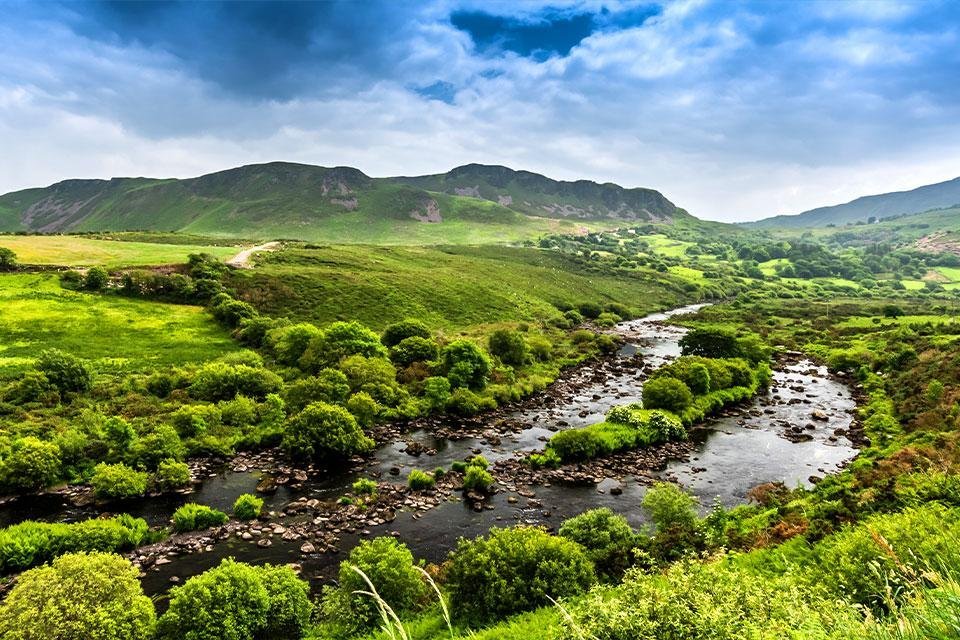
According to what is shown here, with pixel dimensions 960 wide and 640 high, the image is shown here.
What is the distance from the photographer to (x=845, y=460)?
41.8m

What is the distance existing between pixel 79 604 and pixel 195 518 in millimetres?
12932

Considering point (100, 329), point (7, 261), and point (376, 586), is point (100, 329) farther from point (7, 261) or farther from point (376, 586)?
point (376, 586)

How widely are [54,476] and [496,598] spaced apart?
33.4 meters

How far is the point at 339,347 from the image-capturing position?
61.3 meters

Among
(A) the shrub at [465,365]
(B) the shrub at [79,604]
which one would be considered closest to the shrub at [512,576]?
(B) the shrub at [79,604]

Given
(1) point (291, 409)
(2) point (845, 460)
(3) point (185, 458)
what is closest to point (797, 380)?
(2) point (845, 460)

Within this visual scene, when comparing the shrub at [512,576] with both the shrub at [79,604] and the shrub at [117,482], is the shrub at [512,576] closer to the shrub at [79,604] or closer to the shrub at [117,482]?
the shrub at [79,604]

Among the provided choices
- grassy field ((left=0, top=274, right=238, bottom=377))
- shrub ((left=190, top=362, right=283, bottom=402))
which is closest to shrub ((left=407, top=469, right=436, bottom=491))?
shrub ((left=190, top=362, right=283, bottom=402))

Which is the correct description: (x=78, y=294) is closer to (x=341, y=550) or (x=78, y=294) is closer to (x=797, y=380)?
(x=341, y=550)

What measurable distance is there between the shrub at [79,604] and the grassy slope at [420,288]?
233 ft

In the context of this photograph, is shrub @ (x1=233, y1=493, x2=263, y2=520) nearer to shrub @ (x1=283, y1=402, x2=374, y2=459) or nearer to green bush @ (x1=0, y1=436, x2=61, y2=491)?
shrub @ (x1=283, y1=402, x2=374, y2=459)

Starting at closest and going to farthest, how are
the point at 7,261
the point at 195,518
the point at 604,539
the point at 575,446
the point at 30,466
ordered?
the point at 604,539 < the point at 195,518 < the point at 30,466 < the point at 575,446 < the point at 7,261

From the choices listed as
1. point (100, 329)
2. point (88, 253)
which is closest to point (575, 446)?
point (100, 329)

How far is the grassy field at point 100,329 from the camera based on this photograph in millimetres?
57344
